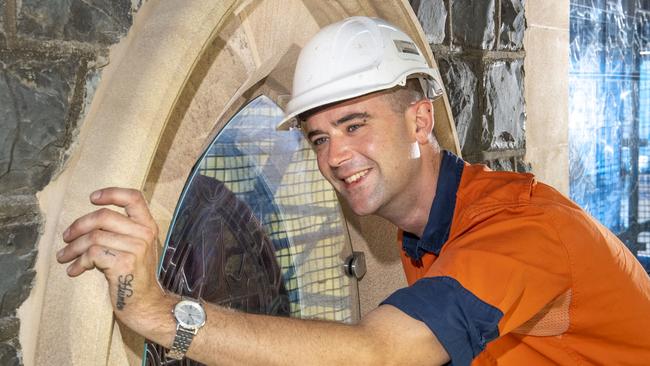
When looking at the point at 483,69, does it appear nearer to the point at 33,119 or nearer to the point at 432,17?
the point at 432,17

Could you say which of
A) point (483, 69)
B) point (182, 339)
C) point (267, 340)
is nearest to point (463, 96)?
point (483, 69)

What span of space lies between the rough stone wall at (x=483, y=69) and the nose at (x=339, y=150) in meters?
0.80

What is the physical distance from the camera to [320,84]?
6.18ft

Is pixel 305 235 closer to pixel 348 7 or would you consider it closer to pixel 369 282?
pixel 369 282

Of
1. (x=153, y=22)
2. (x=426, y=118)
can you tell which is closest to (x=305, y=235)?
(x=426, y=118)

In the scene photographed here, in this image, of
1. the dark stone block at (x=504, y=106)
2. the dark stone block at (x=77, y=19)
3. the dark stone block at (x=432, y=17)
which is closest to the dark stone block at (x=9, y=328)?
the dark stone block at (x=77, y=19)

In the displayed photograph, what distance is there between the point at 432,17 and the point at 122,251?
159cm

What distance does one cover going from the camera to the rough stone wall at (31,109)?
4.47 feet

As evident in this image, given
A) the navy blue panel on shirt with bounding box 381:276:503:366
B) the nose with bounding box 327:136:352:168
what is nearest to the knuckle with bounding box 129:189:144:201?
the navy blue panel on shirt with bounding box 381:276:503:366

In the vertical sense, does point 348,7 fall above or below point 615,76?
below

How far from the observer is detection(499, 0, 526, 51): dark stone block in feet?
9.91

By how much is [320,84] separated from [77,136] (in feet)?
2.03

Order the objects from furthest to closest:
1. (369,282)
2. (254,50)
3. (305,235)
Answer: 1. (369,282)
2. (305,235)
3. (254,50)

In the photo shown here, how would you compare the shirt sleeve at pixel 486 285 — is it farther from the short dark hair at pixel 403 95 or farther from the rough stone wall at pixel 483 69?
the rough stone wall at pixel 483 69
